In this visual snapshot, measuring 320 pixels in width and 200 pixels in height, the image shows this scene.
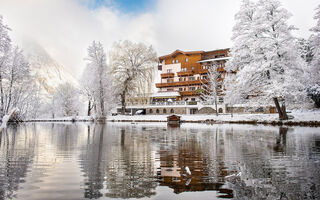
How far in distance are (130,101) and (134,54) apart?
10.8 metres

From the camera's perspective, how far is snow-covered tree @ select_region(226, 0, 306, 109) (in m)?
28.3

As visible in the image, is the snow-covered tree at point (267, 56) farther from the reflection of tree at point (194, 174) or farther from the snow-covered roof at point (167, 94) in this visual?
the snow-covered roof at point (167, 94)

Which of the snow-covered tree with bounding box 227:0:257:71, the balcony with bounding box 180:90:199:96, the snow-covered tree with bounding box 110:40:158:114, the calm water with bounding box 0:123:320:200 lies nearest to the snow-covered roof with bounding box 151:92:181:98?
the balcony with bounding box 180:90:199:96

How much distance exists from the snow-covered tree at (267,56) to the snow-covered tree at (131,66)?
23.5 m

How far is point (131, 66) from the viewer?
5169cm

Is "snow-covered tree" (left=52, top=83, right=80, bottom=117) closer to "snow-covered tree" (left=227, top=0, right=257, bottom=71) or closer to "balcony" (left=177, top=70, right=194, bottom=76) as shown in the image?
"balcony" (left=177, top=70, right=194, bottom=76)

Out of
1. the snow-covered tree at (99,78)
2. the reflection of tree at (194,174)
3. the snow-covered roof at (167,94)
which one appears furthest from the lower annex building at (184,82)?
the reflection of tree at (194,174)

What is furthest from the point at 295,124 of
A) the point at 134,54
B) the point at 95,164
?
the point at 134,54

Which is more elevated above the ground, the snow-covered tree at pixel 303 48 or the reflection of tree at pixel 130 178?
the snow-covered tree at pixel 303 48

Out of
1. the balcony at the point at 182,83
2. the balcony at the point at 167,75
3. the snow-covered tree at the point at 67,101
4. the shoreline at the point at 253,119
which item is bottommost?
the shoreline at the point at 253,119

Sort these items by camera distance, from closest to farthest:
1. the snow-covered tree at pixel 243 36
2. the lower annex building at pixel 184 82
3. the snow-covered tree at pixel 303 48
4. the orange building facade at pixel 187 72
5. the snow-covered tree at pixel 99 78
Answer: the snow-covered tree at pixel 303 48 < the snow-covered tree at pixel 243 36 < the snow-covered tree at pixel 99 78 < the lower annex building at pixel 184 82 < the orange building facade at pixel 187 72

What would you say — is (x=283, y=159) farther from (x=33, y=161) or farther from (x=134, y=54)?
(x=134, y=54)

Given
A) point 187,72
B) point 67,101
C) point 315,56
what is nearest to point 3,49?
point 315,56

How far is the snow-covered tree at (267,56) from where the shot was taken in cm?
2827
